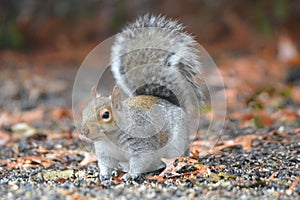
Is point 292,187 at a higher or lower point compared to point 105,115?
lower

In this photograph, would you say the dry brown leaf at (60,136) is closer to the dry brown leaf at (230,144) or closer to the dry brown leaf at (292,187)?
the dry brown leaf at (230,144)

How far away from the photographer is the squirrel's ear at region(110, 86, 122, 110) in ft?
9.20

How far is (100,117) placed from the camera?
2725 mm

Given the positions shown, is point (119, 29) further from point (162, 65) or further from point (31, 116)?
point (162, 65)

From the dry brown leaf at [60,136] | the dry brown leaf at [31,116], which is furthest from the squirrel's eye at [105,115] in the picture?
the dry brown leaf at [31,116]

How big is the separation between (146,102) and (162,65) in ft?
0.98

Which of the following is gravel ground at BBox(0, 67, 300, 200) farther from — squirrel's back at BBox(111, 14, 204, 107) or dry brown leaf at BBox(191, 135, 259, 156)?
squirrel's back at BBox(111, 14, 204, 107)

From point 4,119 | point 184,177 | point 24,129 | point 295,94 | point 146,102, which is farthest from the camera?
point 295,94

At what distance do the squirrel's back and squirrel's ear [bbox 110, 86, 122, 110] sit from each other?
1.39 ft

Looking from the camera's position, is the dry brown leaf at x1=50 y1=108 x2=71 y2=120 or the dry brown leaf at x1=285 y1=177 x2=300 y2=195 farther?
the dry brown leaf at x1=50 y1=108 x2=71 y2=120

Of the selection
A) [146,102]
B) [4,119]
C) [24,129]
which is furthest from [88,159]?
[4,119]

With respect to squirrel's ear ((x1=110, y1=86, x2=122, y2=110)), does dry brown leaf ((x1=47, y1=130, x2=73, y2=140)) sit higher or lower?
lower

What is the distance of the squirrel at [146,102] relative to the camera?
2799 mm

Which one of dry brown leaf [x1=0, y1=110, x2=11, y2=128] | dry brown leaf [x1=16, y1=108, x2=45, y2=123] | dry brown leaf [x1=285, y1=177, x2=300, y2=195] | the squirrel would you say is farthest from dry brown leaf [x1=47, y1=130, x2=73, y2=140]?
dry brown leaf [x1=285, y1=177, x2=300, y2=195]
